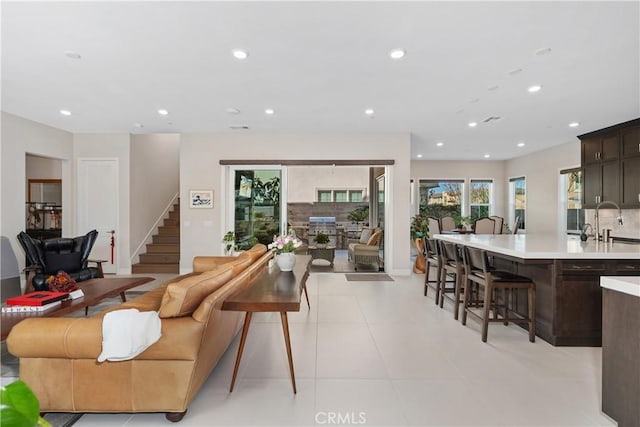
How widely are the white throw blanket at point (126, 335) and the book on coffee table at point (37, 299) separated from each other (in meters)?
1.50

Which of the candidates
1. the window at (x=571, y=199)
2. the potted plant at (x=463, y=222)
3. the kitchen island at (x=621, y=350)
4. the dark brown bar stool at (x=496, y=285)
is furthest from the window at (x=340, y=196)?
the kitchen island at (x=621, y=350)

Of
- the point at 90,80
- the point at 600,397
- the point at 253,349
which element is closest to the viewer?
the point at 600,397

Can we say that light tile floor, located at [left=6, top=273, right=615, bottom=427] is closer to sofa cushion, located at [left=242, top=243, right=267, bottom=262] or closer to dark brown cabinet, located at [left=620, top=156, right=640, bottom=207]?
sofa cushion, located at [left=242, top=243, right=267, bottom=262]

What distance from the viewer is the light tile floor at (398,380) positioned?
Answer: 76.5 inches

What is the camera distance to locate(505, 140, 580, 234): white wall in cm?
742

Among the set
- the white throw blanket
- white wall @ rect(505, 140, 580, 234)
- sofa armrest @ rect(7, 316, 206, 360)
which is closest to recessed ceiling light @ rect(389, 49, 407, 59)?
sofa armrest @ rect(7, 316, 206, 360)

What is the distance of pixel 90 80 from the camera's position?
382 cm

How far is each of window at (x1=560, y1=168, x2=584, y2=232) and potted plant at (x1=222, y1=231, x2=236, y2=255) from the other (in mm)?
8101

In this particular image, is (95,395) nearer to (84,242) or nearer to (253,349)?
(253,349)

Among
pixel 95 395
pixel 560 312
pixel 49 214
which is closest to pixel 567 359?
pixel 560 312

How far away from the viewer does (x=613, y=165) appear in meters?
5.74

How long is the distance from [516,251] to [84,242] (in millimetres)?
5821

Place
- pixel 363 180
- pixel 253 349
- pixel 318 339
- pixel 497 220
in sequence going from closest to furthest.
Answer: pixel 253 349 → pixel 318 339 → pixel 497 220 → pixel 363 180

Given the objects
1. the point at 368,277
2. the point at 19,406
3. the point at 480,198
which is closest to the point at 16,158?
the point at 19,406
